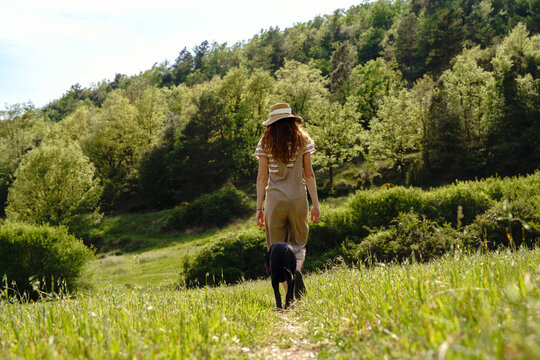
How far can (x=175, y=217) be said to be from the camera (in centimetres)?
4059

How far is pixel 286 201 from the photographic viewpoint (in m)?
5.63

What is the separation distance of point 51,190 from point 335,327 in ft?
→ 128

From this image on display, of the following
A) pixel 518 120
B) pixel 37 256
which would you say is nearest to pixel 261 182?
pixel 37 256

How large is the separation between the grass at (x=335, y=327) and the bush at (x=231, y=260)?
13417mm

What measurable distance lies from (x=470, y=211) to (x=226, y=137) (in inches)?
1524

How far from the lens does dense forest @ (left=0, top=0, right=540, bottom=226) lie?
119 ft

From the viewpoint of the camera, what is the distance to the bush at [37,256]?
19.6 m

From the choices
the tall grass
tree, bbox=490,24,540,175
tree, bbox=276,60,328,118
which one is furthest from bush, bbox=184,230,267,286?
tree, bbox=276,60,328,118

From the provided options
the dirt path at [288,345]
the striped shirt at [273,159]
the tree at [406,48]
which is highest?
the tree at [406,48]

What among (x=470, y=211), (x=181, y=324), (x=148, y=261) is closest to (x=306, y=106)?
(x=148, y=261)

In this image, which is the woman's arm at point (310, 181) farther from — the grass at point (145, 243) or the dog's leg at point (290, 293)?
the grass at point (145, 243)

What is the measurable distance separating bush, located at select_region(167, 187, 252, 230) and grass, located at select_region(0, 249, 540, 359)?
35162mm

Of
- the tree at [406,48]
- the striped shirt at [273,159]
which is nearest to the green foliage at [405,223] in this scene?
the striped shirt at [273,159]

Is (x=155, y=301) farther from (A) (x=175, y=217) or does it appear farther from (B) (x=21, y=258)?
(A) (x=175, y=217)
